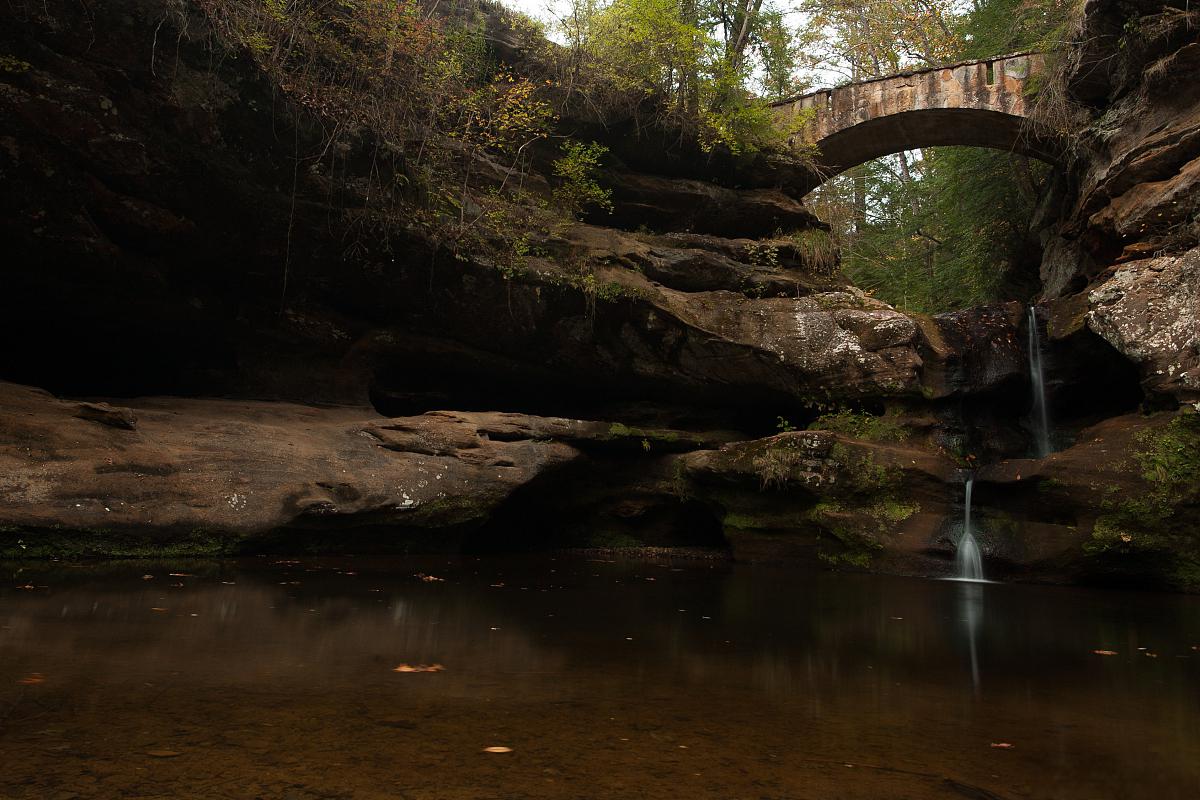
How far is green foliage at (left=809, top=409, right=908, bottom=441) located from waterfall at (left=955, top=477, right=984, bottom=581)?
1.74 metres

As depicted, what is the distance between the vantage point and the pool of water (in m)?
2.34

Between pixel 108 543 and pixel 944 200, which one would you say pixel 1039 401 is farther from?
pixel 108 543

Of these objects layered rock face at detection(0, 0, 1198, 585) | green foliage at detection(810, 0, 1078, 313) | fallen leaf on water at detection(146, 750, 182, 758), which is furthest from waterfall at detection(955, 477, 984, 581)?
fallen leaf on water at detection(146, 750, 182, 758)

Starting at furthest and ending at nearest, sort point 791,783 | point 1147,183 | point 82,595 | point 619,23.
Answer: point 619,23 < point 1147,183 < point 82,595 < point 791,783

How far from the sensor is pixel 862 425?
11695 millimetres

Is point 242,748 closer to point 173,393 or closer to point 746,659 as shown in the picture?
point 746,659

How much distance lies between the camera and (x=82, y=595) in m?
5.20


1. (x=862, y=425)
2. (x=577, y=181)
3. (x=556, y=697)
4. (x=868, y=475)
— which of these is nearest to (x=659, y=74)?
(x=577, y=181)

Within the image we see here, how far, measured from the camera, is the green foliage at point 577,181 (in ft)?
43.9

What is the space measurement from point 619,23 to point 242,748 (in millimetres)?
13964

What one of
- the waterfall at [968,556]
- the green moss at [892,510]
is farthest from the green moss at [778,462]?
the waterfall at [968,556]

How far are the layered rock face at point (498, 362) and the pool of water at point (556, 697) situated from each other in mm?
2146

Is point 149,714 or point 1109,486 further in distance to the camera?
point 1109,486

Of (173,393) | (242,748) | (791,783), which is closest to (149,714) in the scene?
(242,748)
